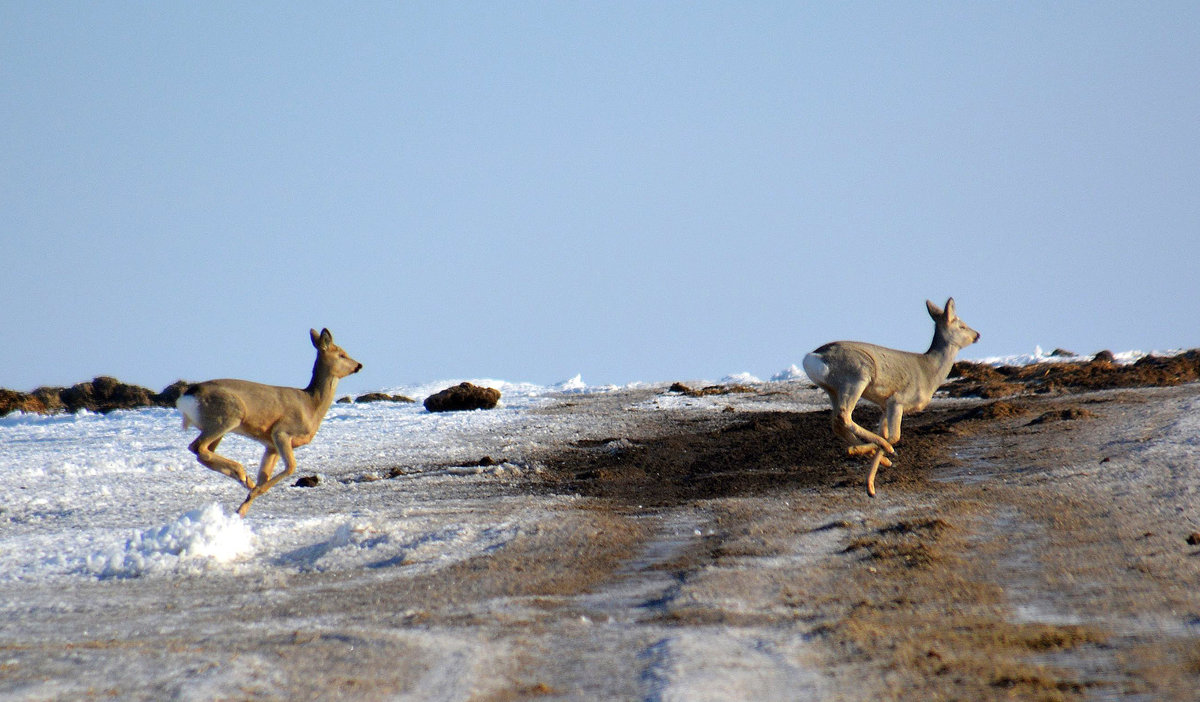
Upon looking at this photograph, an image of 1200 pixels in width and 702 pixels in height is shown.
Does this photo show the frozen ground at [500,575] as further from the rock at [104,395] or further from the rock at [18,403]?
the rock at [104,395]

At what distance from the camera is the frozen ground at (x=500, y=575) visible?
5414 mm

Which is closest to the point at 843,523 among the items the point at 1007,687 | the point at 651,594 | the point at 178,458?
the point at 651,594

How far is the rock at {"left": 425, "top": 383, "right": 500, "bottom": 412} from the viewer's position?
23406 mm

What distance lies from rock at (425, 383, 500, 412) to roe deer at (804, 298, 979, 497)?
11.8 metres

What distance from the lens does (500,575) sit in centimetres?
825

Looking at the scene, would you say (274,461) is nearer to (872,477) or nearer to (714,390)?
(872,477)

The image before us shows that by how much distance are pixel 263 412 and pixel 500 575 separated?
390cm

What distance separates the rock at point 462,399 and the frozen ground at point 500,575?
22.2 feet

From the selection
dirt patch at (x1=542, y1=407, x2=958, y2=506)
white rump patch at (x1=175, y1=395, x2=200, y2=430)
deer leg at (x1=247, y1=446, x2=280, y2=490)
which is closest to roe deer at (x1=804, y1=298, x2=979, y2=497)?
dirt patch at (x1=542, y1=407, x2=958, y2=506)

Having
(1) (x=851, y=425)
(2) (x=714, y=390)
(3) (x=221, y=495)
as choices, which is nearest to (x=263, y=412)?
(3) (x=221, y=495)

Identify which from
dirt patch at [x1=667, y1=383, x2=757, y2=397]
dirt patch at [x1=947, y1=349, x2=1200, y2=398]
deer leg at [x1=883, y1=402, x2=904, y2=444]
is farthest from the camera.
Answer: dirt patch at [x1=667, y1=383, x2=757, y2=397]

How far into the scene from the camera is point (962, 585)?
7137 millimetres

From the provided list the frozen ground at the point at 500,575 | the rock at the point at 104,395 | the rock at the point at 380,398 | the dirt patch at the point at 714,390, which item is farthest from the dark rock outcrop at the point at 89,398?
the frozen ground at the point at 500,575

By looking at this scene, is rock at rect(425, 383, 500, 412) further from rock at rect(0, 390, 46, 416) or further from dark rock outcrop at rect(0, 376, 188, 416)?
rock at rect(0, 390, 46, 416)
